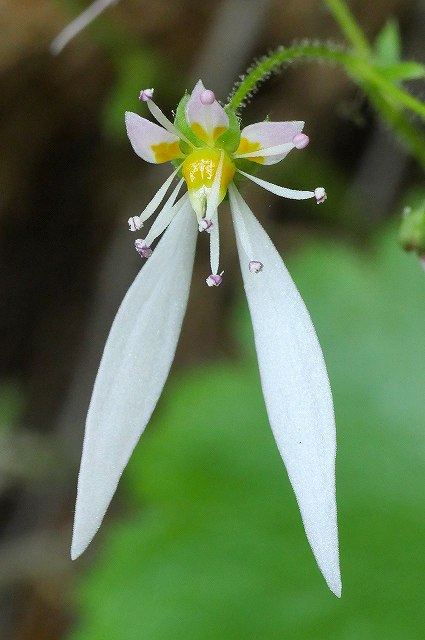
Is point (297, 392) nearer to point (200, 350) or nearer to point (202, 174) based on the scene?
point (202, 174)

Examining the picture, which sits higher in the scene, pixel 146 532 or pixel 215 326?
pixel 215 326

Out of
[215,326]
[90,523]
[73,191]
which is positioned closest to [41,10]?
→ [73,191]

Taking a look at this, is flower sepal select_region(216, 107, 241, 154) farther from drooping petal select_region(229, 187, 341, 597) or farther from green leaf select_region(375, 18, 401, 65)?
green leaf select_region(375, 18, 401, 65)

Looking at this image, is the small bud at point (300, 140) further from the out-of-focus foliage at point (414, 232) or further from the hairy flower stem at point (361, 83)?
the out-of-focus foliage at point (414, 232)

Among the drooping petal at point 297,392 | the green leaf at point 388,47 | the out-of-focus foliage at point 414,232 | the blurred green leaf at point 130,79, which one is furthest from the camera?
the blurred green leaf at point 130,79

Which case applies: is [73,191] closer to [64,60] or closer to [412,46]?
[64,60]

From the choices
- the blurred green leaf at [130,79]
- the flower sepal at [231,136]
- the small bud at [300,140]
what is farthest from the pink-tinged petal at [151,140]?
the blurred green leaf at [130,79]

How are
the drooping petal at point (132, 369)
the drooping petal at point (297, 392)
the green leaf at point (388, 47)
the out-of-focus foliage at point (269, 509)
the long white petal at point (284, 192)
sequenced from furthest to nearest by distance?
1. the out-of-focus foliage at point (269, 509)
2. the green leaf at point (388, 47)
3. the long white petal at point (284, 192)
4. the drooping petal at point (132, 369)
5. the drooping petal at point (297, 392)
